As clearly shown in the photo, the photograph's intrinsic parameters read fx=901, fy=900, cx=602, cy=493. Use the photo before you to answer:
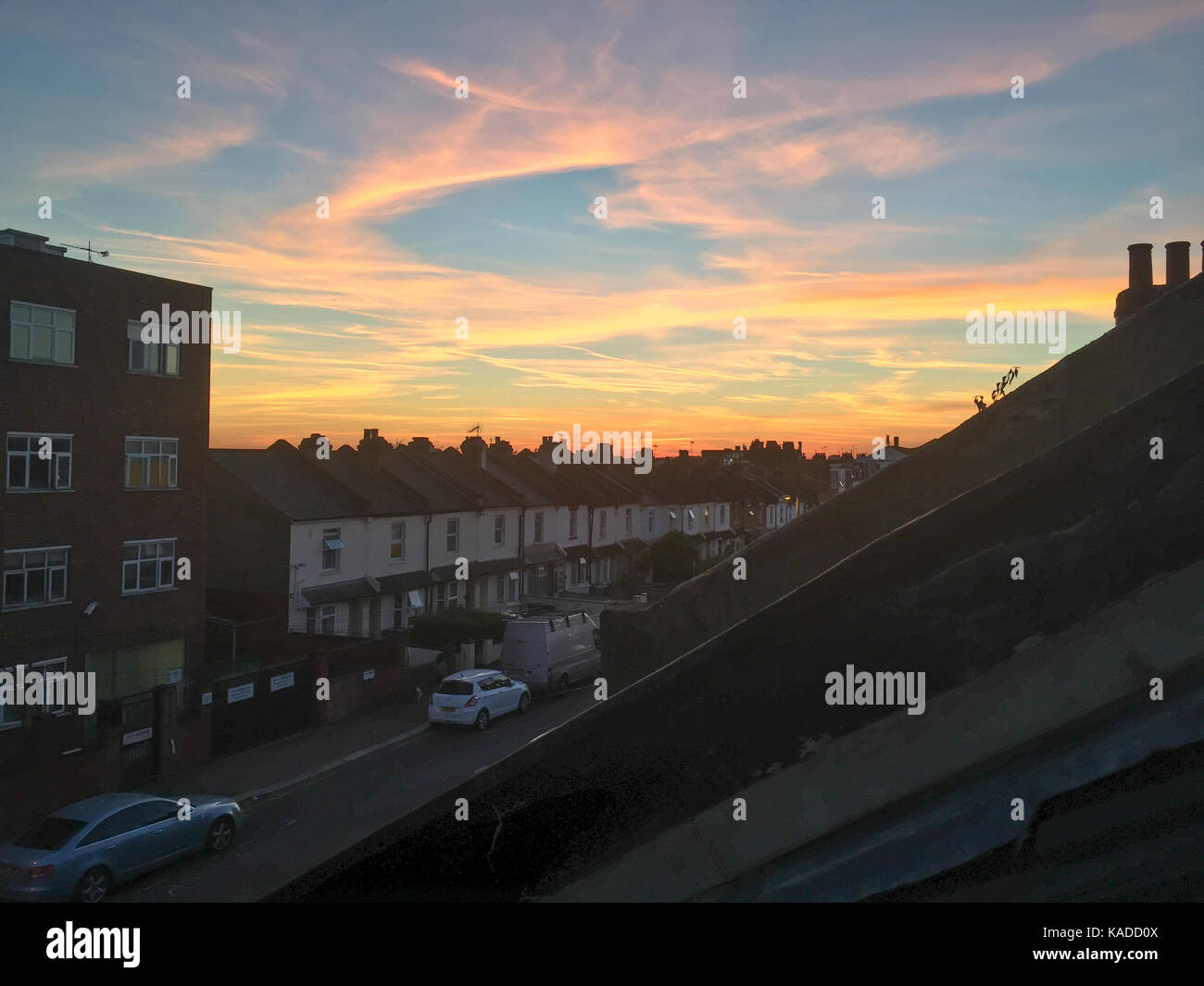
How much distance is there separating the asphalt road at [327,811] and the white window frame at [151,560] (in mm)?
7654

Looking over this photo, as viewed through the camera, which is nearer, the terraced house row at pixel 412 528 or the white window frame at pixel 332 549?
the terraced house row at pixel 412 528

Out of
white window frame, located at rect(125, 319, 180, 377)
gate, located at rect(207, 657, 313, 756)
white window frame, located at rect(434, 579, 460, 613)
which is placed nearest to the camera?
gate, located at rect(207, 657, 313, 756)

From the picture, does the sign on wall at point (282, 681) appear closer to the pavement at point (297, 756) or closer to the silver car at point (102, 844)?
the pavement at point (297, 756)

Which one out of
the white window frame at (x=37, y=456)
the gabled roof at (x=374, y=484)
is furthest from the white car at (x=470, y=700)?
the white window frame at (x=37, y=456)

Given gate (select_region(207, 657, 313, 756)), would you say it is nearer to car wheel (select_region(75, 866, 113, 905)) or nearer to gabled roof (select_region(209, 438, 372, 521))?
gabled roof (select_region(209, 438, 372, 521))

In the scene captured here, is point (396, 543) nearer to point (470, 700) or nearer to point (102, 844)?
point (470, 700)

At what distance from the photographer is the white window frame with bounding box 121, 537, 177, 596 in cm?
2317

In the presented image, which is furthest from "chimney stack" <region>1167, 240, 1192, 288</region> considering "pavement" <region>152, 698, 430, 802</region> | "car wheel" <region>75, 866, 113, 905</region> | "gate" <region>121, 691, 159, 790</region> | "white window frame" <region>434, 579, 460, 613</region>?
"white window frame" <region>434, 579, 460, 613</region>

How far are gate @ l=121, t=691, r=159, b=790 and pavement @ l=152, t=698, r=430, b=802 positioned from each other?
454mm

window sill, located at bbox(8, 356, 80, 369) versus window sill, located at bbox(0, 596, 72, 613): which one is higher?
window sill, located at bbox(8, 356, 80, 369)

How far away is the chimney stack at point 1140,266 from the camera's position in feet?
23.7

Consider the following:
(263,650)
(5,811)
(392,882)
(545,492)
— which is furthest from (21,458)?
(545,492)

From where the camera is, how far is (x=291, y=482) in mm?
32500
